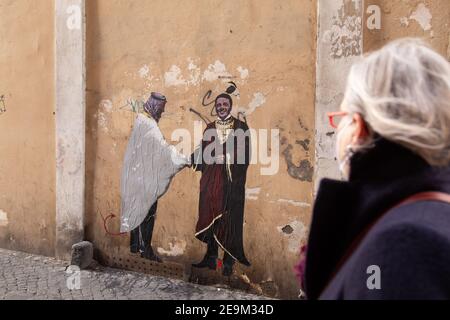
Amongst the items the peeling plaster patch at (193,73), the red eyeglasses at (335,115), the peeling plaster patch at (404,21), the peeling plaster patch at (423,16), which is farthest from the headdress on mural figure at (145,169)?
the red eyeglasses at (335,115)

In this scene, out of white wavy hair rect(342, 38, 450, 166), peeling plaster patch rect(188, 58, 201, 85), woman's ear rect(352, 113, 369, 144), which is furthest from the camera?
peeling plaster patch rect(188, 58, 201, 85)

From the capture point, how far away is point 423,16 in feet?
12.6

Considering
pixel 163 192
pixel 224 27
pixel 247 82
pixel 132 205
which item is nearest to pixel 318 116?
pixel 247 82

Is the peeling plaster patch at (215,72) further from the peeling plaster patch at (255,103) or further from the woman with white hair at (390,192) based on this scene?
the woman with white hair at (390,192)

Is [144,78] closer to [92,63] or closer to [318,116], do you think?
[92,63]

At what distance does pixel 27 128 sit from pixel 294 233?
3691mm

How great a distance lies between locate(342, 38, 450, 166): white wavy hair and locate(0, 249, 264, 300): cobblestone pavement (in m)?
3.66

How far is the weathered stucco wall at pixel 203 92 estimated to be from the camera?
176 inches

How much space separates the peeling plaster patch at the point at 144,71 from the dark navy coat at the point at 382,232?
13.8ft

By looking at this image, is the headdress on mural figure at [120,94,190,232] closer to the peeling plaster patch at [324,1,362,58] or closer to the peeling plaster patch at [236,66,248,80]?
the peeling plaster patch at [236,66,248,80]

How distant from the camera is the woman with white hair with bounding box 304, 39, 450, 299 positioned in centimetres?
107

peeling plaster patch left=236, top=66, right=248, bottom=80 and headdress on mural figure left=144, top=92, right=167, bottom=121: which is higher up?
peeling plaster patch left=236, top=66, right=248, bottom=80

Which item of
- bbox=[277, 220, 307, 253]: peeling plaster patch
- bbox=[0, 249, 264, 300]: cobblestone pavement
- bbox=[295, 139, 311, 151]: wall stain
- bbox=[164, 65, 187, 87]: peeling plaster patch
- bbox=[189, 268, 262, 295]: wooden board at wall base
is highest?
bbox=[164, 65, 187, 87]: peeling plaster patch

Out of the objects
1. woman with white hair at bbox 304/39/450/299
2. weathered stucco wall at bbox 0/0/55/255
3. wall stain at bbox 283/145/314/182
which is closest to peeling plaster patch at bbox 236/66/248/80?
wall stain at bbox 283/145/314/182
